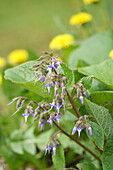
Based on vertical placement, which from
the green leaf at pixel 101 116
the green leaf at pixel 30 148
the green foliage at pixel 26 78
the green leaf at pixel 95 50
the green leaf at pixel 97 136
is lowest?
the green leaf at pixel 30 148

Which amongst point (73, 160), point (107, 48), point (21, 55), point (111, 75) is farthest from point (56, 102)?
point (21, 55)

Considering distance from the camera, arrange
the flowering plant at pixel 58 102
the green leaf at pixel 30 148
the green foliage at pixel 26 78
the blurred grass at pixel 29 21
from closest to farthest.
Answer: the flowering plant at pixel 58 102 < the green foliage at pixel 26 78 < the green leaf at pixel 30 148 < the blurred grass at pixel 29 21

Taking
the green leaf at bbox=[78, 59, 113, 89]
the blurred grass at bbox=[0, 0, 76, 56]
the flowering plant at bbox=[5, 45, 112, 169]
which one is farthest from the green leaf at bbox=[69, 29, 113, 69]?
the blurred grass at bbox=[0, 0, 76, 56]

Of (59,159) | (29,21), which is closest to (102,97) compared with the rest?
(59,159)

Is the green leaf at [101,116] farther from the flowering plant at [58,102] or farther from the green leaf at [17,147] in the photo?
the green leaf at [17,147]

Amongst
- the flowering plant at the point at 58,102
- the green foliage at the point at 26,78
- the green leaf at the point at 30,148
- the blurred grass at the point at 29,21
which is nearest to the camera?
the flowering plant at the point at 58,102

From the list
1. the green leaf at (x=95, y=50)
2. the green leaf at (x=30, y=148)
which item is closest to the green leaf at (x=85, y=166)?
the green leaf at (x=30, y=148)
